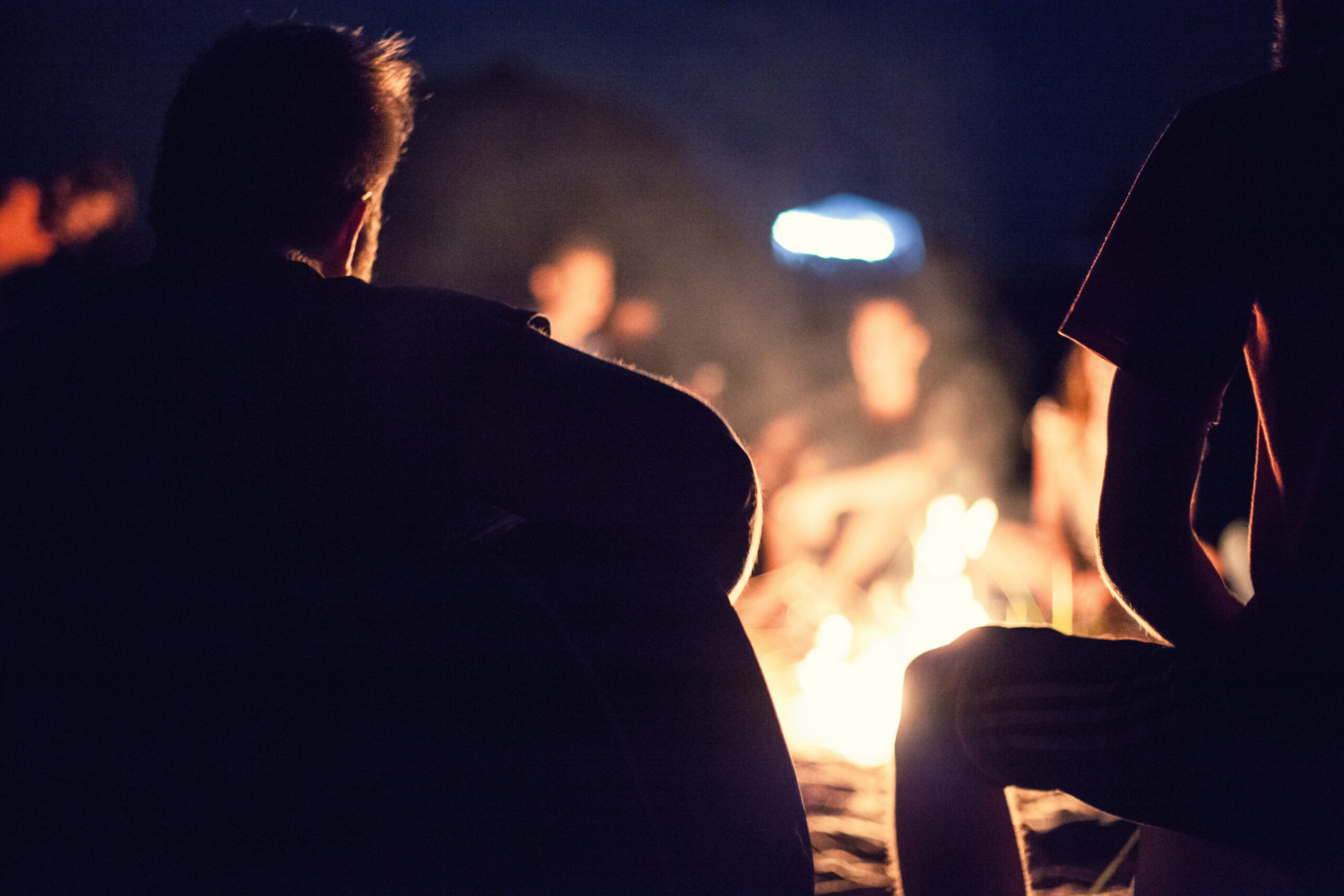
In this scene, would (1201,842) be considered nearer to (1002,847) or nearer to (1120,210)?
(1002,847)

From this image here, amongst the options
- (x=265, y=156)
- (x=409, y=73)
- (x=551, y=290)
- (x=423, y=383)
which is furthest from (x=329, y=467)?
(x=551, y=290)

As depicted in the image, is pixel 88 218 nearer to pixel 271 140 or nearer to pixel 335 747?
pixel 271 140

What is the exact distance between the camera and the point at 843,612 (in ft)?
18.8

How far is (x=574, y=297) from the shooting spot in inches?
228

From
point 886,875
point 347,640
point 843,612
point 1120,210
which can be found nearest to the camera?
point 347,640

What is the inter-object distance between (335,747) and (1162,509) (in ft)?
3.73

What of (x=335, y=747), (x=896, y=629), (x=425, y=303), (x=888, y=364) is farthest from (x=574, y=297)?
(x=335, y=747)

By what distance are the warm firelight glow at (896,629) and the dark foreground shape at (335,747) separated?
3.39 meters

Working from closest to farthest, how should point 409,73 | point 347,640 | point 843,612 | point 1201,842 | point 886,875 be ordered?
point 347,640
point 1201,842
point 409,73
point 886,875
point 843,612

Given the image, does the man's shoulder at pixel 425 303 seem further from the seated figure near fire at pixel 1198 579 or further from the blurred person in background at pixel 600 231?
the blurred person in background at pixel 600 231

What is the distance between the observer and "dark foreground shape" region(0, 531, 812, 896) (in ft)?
3.21

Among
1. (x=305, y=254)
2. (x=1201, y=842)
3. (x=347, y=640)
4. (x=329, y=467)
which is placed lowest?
(x=1201, y=842)

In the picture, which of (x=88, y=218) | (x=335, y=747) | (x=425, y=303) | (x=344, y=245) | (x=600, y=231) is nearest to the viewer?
(x=335, y=747)

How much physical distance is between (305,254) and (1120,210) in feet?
3.96
